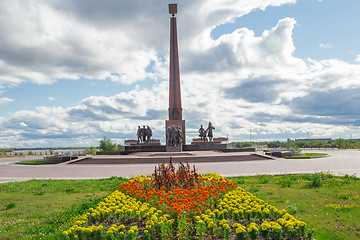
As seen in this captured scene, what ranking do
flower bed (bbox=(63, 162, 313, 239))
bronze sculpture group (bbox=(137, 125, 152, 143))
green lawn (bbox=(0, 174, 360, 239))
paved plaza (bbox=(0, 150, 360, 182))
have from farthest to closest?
1. bronze sculpture group (bbox=(137, 125, 152, 143))
2. paved plaza (bbox=(0, 150, 360, 182))
3. green lawn (bbox=(0, 174, 360, 239))
4. flower bed (bbox=(63, 162, 313, 239))

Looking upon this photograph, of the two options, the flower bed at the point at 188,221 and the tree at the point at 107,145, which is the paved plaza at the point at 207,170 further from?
the tree at the point at 107,145

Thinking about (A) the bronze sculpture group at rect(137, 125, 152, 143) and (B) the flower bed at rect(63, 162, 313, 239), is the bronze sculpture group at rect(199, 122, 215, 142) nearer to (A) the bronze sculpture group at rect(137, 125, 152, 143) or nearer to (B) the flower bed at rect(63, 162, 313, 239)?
(A) the bronze sculpture group at rect(137, 125, 152, 143)

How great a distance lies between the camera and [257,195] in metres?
7.92

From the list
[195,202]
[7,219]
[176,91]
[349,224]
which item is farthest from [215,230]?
[176,91]

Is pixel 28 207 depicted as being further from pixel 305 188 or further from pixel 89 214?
pixel 305 188

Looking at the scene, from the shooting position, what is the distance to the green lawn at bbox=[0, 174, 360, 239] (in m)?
5.25

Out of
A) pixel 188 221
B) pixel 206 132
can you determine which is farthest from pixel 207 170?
pixel 206 132

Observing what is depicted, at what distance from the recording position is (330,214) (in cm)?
591

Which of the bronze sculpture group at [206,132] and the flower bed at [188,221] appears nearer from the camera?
A: the flower bed at [188,221]

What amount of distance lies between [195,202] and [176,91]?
110ft

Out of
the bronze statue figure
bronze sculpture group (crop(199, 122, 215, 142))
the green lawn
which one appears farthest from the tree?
Answer: the green lawn

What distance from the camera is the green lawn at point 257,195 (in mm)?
5246

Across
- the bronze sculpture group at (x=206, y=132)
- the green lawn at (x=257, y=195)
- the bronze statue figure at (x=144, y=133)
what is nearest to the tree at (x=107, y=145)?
the bronze statue figure at (x=144, y=133)

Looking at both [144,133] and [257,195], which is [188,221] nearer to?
[257,195]
